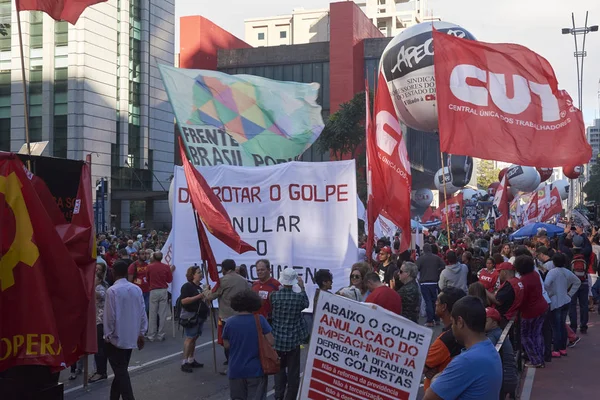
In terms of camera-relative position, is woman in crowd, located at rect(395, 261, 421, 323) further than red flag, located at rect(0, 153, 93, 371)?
Yes

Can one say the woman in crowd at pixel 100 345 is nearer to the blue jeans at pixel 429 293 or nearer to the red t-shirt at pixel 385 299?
the red t-shirt at pixel 385 299

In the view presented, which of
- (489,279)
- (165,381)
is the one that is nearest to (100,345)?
(165,381)

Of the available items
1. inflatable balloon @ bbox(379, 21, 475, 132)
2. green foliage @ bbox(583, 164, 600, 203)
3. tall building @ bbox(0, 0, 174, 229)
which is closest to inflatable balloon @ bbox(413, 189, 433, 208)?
green foliage @ bbox(583, 164, 600, 203)

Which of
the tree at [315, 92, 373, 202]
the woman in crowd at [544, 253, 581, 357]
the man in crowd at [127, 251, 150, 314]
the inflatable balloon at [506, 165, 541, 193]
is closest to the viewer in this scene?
the woman in crowd at [544, 253, 581, 357]

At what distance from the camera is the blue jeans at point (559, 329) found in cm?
1120

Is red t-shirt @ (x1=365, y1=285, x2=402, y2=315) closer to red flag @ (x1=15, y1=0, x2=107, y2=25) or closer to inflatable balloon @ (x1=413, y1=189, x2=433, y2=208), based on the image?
red flag @ (x1=15, y1=0, x2=107, y2=25)

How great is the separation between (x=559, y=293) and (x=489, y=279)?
4.11 feet

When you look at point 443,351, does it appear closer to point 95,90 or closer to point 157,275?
point 157,275

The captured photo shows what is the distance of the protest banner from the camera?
4.54 m

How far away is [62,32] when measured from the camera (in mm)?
43000

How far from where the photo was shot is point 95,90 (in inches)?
1726

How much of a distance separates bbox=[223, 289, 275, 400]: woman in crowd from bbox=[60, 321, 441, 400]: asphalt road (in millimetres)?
2318

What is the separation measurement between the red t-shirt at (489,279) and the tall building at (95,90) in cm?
3428

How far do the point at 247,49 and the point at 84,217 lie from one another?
62.8m
